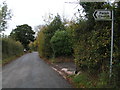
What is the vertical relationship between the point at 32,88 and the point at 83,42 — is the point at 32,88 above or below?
below

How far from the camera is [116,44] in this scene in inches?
326

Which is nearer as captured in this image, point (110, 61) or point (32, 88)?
point (110, 61)

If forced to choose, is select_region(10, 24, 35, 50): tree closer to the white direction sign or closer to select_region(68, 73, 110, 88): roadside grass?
select_region(68, 73, 110, 88): roadside grass

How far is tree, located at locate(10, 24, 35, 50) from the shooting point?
73.8 meters

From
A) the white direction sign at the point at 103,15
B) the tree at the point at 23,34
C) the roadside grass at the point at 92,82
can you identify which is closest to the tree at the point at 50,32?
the roadside grass at the point at 92,82

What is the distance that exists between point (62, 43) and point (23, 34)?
51.6 metres

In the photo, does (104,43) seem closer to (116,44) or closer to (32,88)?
(116,44)

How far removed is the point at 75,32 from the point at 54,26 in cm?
1884

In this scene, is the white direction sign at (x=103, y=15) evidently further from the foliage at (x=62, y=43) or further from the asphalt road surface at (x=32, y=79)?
the foliage at (x=62, y=43)

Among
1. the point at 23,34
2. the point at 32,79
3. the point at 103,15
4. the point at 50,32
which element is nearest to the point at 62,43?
the point at 50,32

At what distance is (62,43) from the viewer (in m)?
25.8

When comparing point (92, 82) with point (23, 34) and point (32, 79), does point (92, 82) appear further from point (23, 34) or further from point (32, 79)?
point (23, 34)

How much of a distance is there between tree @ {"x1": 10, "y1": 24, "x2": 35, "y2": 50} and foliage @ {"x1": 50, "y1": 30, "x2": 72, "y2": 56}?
4731 cm

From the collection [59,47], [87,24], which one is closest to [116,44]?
[87,24]
